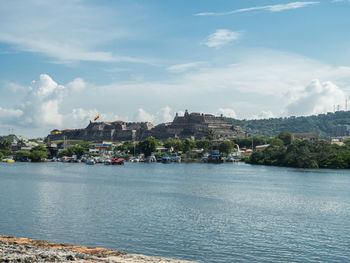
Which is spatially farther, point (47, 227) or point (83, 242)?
point (47, 227)

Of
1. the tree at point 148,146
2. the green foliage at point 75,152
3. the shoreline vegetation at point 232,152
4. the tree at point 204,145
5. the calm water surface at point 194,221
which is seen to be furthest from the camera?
the tree at point 204,145

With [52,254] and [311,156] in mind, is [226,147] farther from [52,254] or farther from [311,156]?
[52,254]

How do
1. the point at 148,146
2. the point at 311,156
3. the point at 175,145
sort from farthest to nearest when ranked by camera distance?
the point at 175,145
the point at 148,146
the point at 311,156

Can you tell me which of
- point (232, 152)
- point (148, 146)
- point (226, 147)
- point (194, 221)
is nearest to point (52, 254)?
point (194, 221)

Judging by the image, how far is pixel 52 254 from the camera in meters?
18.4

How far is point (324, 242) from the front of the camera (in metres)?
26.2

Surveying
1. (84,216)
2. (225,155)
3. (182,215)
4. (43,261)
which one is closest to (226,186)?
(182,215)

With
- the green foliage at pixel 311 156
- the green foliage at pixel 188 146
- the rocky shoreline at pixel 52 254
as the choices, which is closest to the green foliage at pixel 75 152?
the green foliage at pixel 188 146

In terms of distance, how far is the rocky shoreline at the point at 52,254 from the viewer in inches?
688

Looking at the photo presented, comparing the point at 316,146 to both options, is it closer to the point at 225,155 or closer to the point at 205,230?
the point at 225,155

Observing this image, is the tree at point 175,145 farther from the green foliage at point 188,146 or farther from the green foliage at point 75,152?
the green foliage at point 75,152

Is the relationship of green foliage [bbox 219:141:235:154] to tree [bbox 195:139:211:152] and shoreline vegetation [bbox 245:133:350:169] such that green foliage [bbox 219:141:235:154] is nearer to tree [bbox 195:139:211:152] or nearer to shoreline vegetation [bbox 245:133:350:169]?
tree [bbox 195:139:211:152]

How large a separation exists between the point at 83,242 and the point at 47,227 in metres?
4.98

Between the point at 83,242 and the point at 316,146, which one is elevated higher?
the point at 316,146
